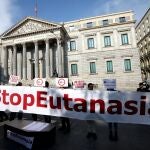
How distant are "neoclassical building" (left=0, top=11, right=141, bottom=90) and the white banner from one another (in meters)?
27.0

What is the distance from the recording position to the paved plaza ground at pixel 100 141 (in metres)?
6.84

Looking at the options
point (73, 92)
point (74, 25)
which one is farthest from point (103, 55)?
point (73, 92)

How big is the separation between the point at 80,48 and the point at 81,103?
105 ft

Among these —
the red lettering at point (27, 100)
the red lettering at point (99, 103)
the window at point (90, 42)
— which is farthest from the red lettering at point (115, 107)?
the window at point (90, 42)

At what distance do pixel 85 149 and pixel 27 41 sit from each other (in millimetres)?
33941

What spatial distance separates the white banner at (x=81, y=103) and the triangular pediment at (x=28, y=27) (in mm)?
30360

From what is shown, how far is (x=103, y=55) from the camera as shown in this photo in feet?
123

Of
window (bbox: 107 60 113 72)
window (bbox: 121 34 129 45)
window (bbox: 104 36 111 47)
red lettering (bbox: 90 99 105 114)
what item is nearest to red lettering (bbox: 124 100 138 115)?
red lettering (bbox: 90 99 105 114)

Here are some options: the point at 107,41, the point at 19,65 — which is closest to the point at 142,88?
the point at 107,41

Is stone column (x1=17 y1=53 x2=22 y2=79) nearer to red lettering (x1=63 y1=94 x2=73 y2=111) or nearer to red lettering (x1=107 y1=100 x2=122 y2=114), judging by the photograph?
red lettering (x1=63 y1=94 x2=73 y2=111)

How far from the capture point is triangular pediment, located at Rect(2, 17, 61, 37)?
122 ft

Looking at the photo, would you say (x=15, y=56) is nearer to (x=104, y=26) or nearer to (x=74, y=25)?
(x=74, y=25)

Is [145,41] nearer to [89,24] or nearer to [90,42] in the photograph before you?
[89,24]

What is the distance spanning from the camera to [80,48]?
38406mm
